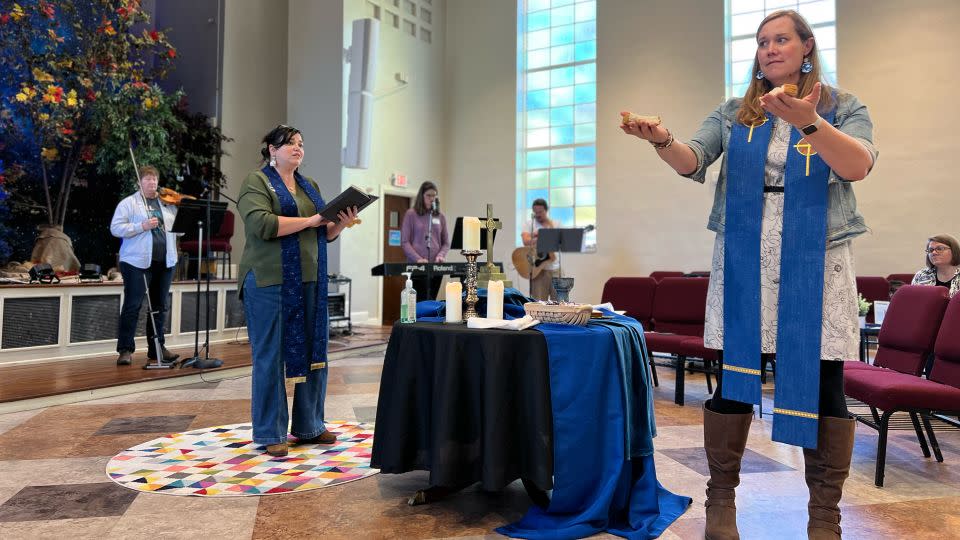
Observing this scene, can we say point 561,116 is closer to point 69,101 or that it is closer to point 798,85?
point 69,101

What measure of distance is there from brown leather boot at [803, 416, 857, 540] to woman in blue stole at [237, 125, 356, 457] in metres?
2.05

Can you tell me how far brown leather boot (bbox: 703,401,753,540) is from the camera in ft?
6.07

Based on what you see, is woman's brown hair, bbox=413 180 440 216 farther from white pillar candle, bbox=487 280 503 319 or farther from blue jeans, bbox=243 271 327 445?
white pillar candle, bbox=487 280 503 319

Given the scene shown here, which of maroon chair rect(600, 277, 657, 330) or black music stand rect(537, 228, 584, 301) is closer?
maroon chair rect(600, 277, 657, 330)

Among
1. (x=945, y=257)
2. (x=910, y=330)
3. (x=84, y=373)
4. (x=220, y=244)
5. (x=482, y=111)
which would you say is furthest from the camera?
(x=482, y=111)

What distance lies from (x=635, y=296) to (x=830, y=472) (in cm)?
361

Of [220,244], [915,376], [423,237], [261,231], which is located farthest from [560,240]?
[261,231]

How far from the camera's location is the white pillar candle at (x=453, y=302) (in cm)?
246

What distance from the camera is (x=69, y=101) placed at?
6555 millimetres

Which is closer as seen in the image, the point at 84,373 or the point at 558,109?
the point at 84,373

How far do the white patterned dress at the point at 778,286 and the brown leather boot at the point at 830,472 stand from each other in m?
0.19

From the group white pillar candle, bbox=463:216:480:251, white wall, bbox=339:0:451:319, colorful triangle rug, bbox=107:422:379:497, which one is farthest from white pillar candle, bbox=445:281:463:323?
white wall, bbox=339:0:451:319

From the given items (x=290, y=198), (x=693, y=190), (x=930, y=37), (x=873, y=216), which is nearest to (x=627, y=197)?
(x=693, y=190)

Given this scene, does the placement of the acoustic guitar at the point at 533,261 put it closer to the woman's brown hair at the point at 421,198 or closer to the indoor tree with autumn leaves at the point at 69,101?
the woman's brown hair at the point at 421,198
